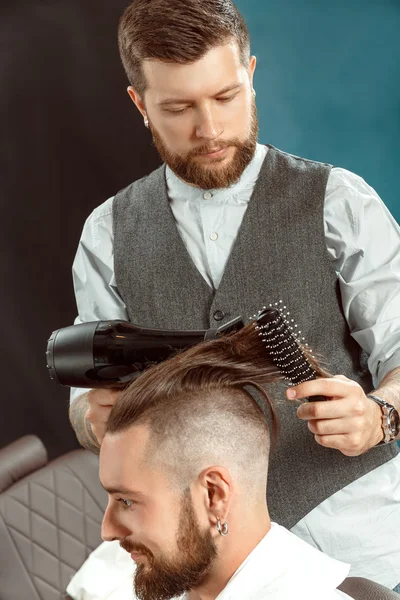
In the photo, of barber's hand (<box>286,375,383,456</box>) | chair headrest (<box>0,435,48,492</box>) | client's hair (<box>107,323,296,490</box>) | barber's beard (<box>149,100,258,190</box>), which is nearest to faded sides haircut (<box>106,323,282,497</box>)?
client's hair (<box>107,323,296,490</box>)

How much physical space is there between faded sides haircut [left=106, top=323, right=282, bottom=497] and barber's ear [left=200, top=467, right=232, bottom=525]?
2 cm

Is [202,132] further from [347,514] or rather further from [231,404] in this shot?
[347,514]

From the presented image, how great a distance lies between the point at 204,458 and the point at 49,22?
9.03 feet

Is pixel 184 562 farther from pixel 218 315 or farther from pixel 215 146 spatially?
pixel 215 146

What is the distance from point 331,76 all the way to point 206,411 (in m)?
2.30

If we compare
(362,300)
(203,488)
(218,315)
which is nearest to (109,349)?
(203,488)

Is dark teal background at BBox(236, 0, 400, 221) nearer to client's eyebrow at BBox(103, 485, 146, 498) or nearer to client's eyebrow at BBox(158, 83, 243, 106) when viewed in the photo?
client's eyebrow at BBox(158, 83, 243, 106)

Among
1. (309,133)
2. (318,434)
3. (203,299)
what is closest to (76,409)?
(203,299)

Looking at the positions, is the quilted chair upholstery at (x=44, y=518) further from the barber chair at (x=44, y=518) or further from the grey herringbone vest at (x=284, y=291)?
the grey herringbone vest at (x=284, y=291)

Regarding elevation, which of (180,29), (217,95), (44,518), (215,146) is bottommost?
(44,518)

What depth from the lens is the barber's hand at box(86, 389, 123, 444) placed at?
1742 mm

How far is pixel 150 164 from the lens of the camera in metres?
3.95

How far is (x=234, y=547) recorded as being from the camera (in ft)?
5.23

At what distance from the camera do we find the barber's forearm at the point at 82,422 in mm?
1970
